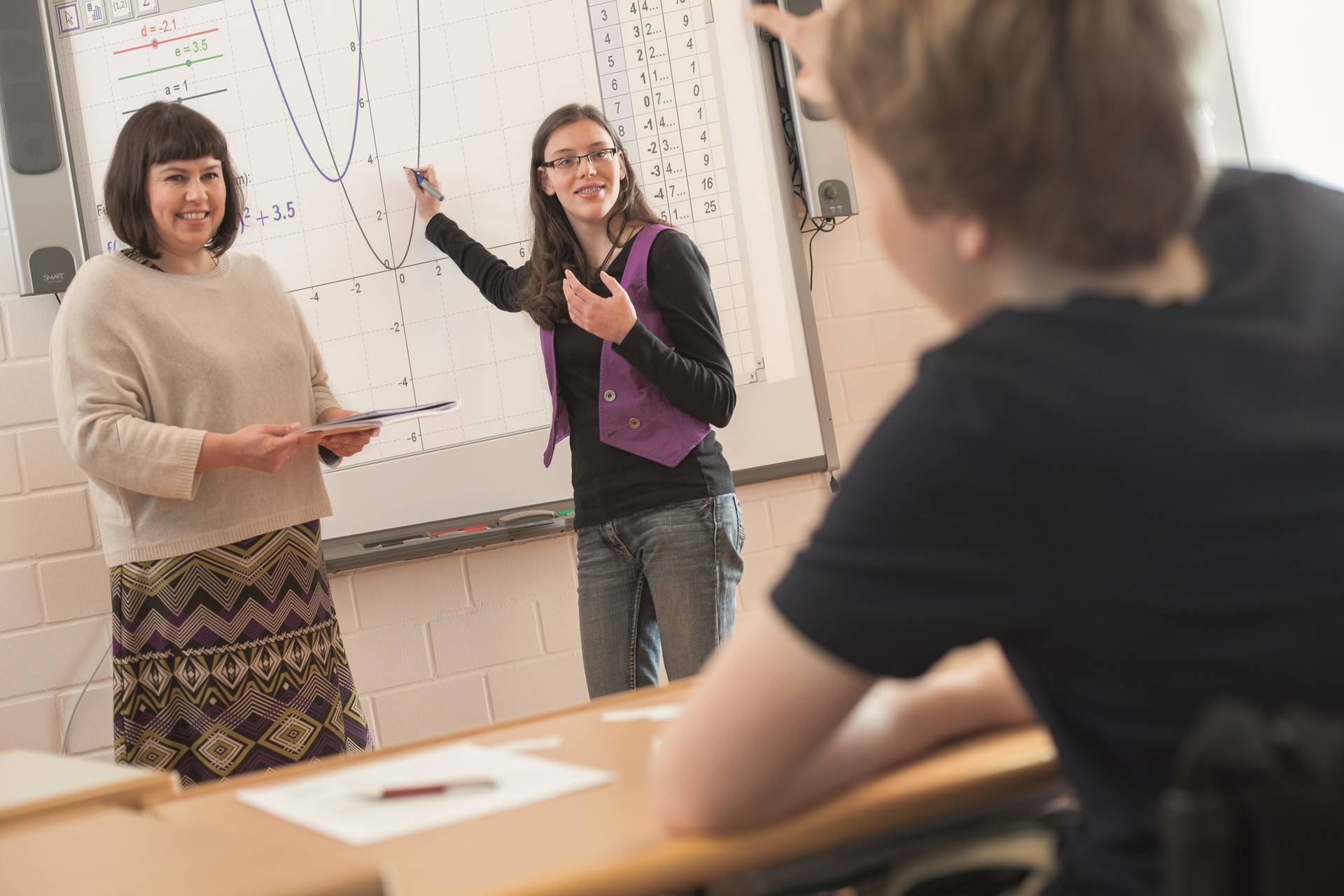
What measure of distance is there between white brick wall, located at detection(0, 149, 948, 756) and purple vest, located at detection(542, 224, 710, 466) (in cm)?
47

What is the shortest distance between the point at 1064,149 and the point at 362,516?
7.14ft

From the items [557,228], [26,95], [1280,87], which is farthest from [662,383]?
[1280,87]

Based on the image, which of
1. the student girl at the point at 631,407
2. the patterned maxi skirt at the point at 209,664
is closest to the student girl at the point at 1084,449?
the student girl at the point at 631,407

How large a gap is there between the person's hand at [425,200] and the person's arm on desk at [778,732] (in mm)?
2015

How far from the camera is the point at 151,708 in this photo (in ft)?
6.53

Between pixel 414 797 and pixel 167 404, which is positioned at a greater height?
pixel 167 404

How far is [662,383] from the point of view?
2.05m

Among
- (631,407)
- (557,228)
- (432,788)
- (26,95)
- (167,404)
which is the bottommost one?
(432,788)

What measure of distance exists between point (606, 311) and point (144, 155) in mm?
840

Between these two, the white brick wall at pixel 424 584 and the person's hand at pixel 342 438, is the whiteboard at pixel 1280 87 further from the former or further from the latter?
the person's hand at pixel 342 438

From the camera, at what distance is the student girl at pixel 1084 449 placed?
60 cm

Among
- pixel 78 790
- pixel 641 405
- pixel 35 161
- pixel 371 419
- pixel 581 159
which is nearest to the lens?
pixel 78 790

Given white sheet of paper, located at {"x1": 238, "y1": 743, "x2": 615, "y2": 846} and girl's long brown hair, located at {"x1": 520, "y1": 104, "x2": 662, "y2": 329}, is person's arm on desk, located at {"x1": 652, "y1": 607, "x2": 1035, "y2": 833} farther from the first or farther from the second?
girl's long brown hair, located at {"x1": 520, "y1": 104, "x2": 662, "y2": 329}

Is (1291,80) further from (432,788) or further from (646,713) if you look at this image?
(432,788)
